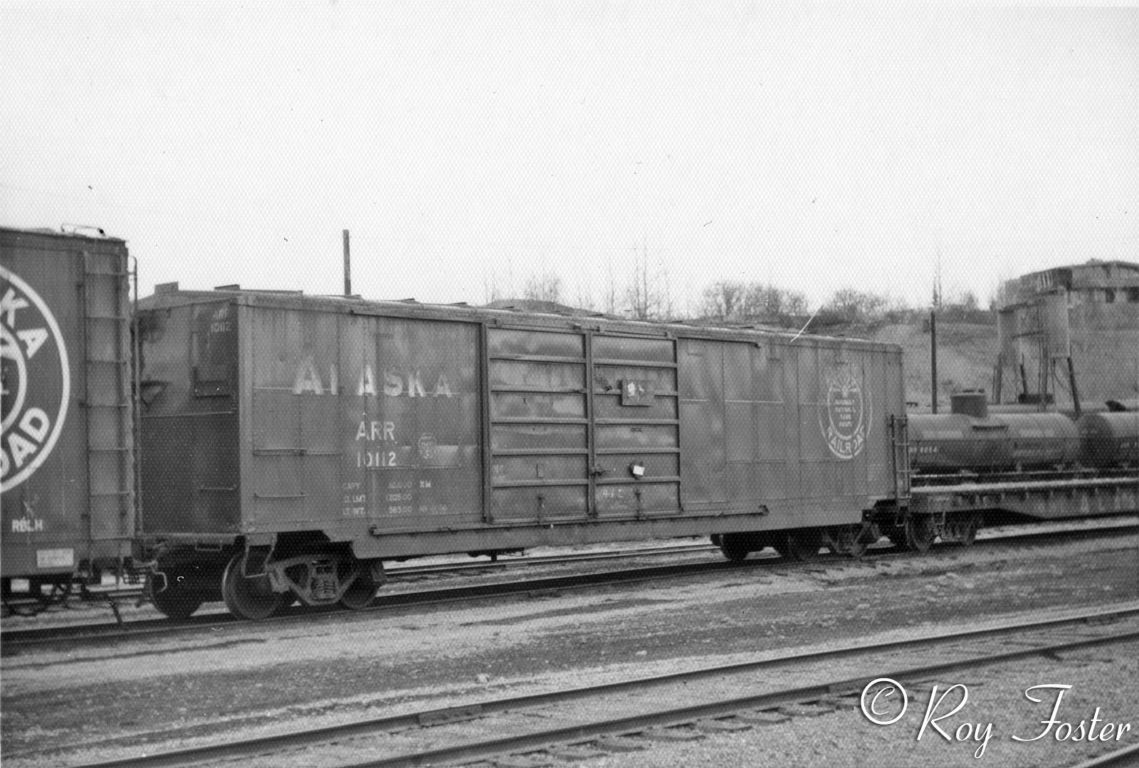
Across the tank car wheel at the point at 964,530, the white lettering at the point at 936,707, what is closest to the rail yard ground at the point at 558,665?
the white lettering at the point at 936,707

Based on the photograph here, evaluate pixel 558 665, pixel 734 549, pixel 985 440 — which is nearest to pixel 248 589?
pixel 558 665

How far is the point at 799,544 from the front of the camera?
2123cm

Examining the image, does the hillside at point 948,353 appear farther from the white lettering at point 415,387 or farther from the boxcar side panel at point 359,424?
the white lettering at point 415,387

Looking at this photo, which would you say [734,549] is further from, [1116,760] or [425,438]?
[1116,760]

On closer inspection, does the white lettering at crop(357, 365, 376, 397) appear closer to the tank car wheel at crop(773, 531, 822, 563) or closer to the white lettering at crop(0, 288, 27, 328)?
the white lettering at crop(0, 288, 27, 328)

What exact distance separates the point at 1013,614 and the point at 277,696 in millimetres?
8844

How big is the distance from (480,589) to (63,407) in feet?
25.7

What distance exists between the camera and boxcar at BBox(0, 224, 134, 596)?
9.32 meters

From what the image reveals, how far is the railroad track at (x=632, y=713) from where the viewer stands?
791 cm

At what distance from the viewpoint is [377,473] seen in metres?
14.9

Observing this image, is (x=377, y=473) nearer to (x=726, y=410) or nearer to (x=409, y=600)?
(x=409, y=600)

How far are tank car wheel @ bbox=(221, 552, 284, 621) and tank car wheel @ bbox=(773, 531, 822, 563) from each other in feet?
31.7

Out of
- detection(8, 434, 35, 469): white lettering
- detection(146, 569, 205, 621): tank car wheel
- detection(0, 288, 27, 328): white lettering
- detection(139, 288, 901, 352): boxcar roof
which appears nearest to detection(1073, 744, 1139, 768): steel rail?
detection(8, 434, 35, 469): white lettering

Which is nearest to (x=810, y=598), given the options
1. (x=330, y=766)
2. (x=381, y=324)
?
(x=381, y=324)
